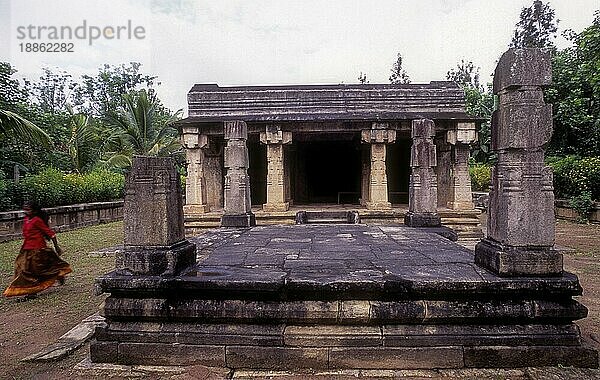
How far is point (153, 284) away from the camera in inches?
143

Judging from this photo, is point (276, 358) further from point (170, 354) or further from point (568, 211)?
Result: point (568, 211)

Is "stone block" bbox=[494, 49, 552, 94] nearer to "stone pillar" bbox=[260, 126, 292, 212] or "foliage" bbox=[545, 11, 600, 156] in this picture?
"stone pillar" bbox=[260, 126, 292, 212]

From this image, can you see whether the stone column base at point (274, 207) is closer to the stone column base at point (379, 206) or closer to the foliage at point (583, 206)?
the stone column base at point (379, 206)

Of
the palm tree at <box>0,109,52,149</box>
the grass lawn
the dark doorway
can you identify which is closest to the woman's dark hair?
the grass lawn

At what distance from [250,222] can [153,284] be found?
4872 millimetres

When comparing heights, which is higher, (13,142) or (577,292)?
(13,142)

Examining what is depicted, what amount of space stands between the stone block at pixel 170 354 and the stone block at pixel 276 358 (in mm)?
126

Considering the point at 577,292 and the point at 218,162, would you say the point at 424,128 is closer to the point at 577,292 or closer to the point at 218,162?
the point at 577,292

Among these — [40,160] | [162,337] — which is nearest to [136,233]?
[162,337]

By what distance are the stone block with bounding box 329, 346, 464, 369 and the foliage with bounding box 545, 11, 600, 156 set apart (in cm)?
1514

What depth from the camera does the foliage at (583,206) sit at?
14281mm

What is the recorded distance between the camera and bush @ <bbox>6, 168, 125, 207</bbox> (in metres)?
12.8

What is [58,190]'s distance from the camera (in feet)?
45.5

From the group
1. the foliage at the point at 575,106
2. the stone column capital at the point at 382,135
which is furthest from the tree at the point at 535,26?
the stone column capital at the point at 382,135
